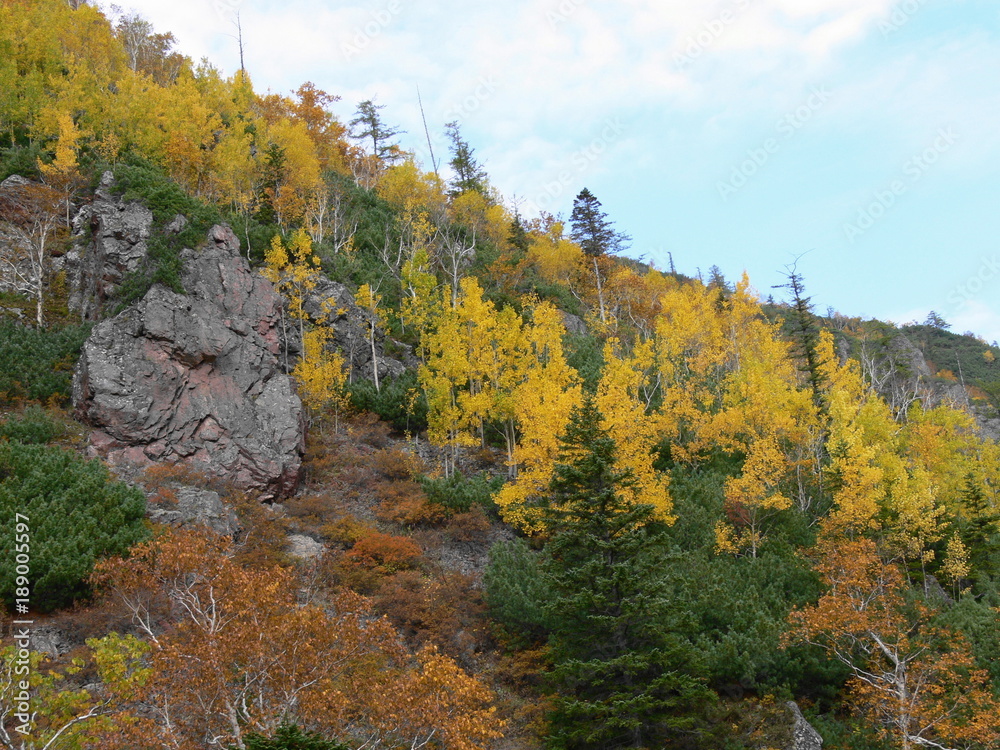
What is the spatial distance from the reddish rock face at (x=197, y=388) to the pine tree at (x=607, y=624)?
1205 centimetres

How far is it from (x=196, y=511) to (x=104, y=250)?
13.4m

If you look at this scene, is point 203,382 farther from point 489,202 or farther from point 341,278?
point 489,202

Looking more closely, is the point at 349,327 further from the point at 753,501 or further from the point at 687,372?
the point at 753,501

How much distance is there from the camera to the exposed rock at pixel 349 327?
100 feet

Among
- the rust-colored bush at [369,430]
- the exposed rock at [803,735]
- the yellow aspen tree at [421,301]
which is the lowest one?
the exposed rock at [803,735]

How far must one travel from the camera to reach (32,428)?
19219mm

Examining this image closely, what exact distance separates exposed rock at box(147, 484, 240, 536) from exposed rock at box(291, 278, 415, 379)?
11.8 m

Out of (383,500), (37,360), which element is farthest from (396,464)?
(37,360)

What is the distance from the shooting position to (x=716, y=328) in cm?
3547

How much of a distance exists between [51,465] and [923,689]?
914 inches

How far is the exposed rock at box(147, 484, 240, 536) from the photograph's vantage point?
17.6 metres

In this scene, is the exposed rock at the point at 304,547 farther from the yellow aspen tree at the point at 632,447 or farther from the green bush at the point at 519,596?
the yellow aspen tree at the point at 632,447

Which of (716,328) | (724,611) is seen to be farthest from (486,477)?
(716,328)

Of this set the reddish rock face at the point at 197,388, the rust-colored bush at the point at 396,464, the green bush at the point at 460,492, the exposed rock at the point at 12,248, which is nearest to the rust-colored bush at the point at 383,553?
the green bush at the point at 460,492
